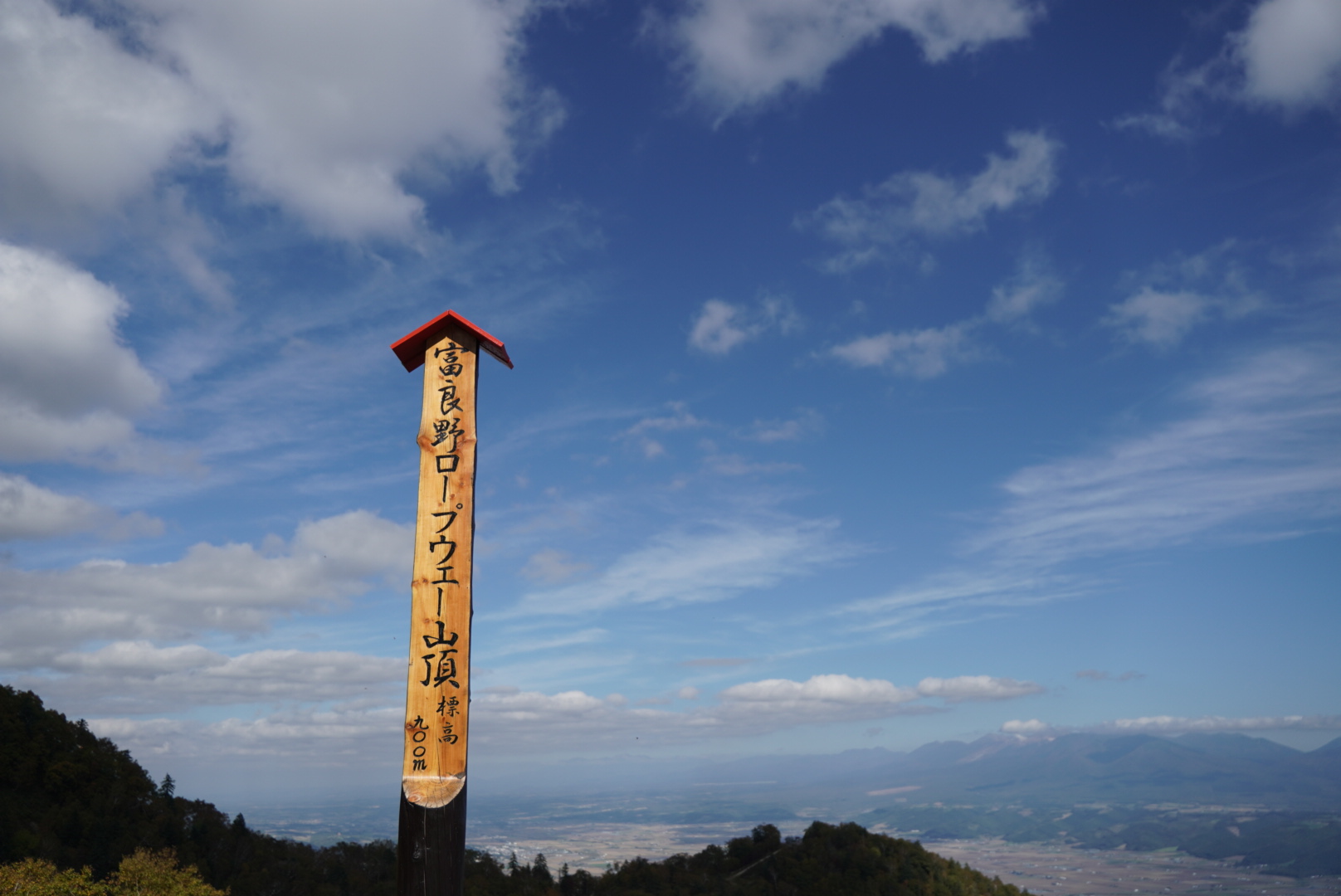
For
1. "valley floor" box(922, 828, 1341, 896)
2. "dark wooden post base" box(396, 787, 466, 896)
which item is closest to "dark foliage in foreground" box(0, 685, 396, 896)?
"dark wooden post base" box(396, 787, 466, 896)

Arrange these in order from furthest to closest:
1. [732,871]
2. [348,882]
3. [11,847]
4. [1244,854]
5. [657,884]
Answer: [1244,854] → [732,871] → [657,884] → [348,882] → [11,847]

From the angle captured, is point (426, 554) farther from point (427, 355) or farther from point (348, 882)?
point (348, 882)

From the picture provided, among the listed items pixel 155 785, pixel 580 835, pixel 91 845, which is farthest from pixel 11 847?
pixel 580 835

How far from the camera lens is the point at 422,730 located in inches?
176

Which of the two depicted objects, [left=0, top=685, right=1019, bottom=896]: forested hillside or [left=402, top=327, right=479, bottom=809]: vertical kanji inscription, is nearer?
[left=402, top=327, right=479, bottom=809]: vertical kanji inscription

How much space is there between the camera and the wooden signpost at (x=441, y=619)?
14.1 ft

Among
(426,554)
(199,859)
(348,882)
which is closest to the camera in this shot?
(426,554)

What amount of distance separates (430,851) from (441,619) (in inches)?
50.4

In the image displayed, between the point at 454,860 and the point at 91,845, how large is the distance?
43.8m

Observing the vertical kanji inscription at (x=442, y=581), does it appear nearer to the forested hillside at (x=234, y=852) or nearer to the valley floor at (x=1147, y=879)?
the forested hillside at (x=234, y=852)

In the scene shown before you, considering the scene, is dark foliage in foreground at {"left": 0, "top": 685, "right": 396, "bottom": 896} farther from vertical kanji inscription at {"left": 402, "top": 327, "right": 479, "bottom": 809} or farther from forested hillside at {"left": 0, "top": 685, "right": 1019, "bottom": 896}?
vertical kanji inscription at {"left": 402, "top": 327, "right": 479, "bottom": 809}

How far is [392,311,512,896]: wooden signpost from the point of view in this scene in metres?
4.30

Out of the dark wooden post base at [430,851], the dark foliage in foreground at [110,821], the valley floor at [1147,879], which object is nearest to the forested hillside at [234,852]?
the dark foliage in foreground at [110,821]

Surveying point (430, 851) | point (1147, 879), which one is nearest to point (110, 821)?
point (430, 851)
